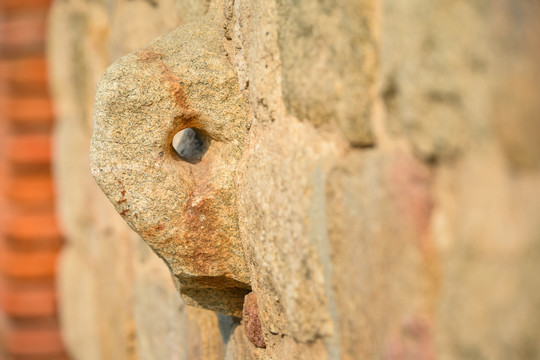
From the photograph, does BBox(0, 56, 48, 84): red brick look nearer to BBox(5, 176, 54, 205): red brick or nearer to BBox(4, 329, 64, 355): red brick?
BBox(5, 176, 54, 205): red brick

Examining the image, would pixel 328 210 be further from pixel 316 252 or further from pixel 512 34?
pixel 512 34

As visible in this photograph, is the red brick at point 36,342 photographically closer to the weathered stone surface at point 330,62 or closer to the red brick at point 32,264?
the red brick at point 32,264

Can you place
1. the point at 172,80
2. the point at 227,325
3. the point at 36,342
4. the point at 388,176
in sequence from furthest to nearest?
the point at 36,342
the point at 227,325
the point at 172,80
the point at 388,176

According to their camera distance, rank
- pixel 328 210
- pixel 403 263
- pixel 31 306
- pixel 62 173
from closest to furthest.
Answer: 1. pixel 403 263
2. pixel 328 210
3. pixel 62 173
4. pixel 31 306

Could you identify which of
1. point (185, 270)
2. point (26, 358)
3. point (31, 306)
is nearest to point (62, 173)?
point (31, 306)

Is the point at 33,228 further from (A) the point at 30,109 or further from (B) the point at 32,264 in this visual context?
(A) the point at 30,109

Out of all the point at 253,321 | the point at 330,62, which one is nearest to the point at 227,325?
the point at 253,321

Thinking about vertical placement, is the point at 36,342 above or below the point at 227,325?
below
